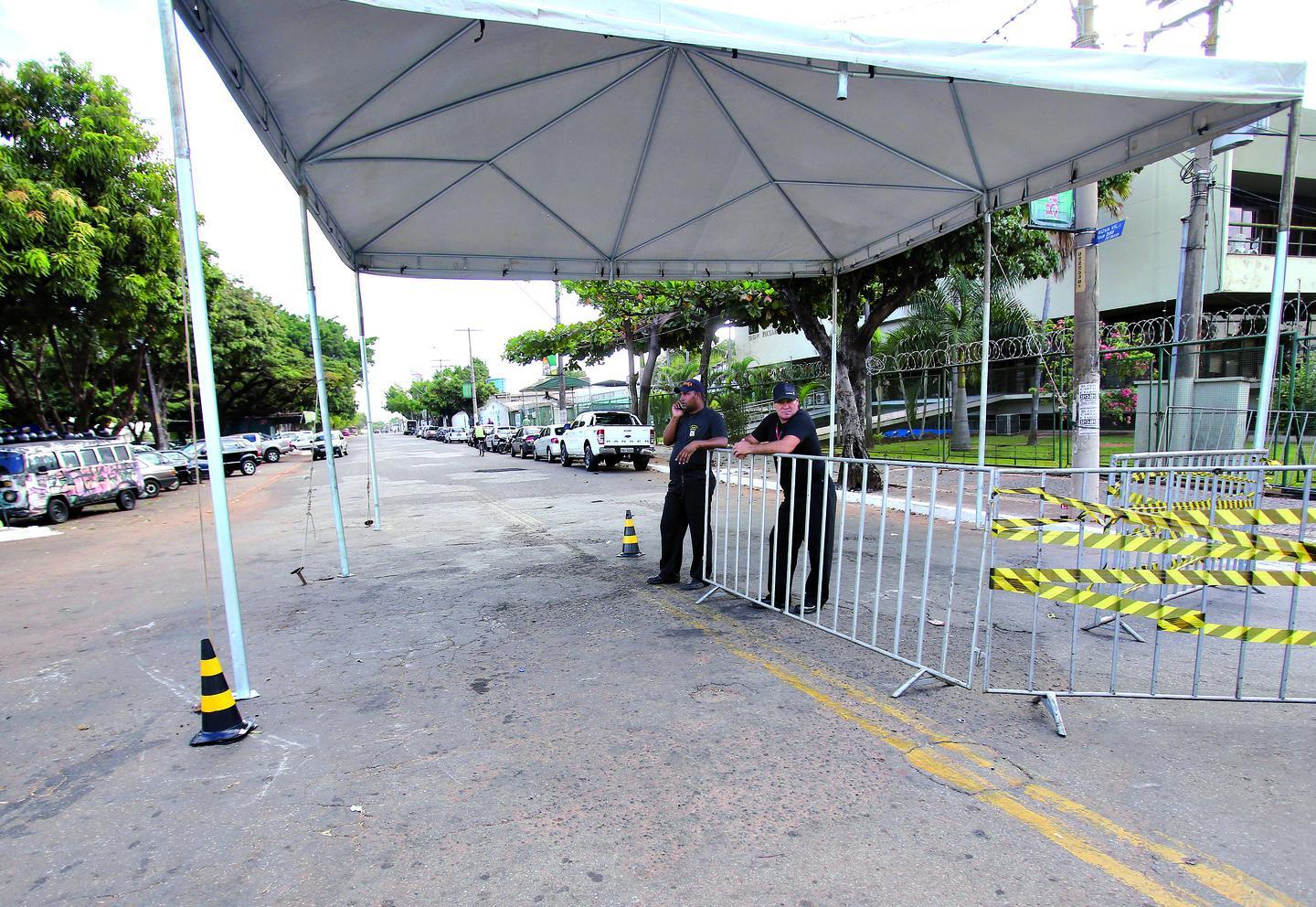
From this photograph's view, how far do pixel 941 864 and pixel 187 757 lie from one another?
3584 mm

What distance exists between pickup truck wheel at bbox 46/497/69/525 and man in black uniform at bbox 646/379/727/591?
14.3 meters

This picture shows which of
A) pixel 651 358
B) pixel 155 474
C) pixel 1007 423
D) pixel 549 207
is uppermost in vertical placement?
pixel 549 207

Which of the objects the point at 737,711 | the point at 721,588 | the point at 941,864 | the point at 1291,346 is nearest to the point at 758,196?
the point at 721,588

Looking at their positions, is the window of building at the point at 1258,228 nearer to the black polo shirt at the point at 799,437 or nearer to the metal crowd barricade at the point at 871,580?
the metal crowd barricade at the point at 871,580

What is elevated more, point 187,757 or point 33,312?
point 33,312

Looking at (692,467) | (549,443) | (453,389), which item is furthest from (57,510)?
(453,389)

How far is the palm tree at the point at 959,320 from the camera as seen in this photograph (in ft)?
66.2

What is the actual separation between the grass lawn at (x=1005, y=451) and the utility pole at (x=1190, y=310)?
4.81ft

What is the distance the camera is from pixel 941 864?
2506mm

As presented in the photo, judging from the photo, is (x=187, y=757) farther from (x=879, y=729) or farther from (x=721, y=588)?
(x=721, y=588)

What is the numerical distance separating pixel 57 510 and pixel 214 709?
1436cm

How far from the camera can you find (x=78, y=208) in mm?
12242

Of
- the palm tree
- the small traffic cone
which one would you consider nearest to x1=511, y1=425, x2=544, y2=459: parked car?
the palm tree

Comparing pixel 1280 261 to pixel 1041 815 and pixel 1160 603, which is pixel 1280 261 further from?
pixel 1041 815
